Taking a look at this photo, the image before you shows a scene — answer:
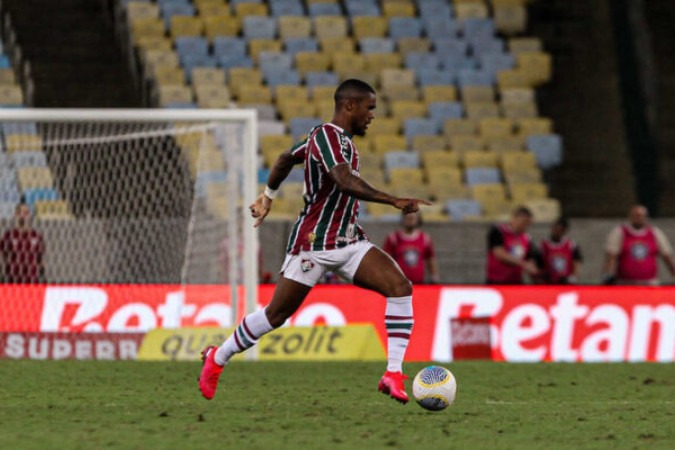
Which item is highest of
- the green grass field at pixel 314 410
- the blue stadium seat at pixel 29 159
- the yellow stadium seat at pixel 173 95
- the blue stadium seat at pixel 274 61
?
the blue stadium seat at pixel 274 61

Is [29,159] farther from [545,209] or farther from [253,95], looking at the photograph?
[545,209]

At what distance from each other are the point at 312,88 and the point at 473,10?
358 cm

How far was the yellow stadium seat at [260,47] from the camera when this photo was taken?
854 inches

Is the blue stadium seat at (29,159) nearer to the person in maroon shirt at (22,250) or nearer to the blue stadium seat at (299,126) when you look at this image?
the person in maroon shirt at (22,250)

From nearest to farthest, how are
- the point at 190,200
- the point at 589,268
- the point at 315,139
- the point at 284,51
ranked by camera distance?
1. the point at 315,139
2. the point at 190,200
3. the point at 589,268
4. the point at 284,51

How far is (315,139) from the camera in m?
8.31

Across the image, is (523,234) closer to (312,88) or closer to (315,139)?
(312,88)

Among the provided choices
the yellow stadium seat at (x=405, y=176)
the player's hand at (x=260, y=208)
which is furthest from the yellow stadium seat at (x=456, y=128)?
the player's hand at (x=260, y=208)

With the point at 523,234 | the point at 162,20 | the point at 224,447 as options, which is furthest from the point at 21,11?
the point at 224,447

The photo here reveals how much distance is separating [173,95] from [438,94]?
4.07 metres

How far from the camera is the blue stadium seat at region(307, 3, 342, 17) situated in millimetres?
22594


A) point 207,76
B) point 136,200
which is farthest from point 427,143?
point 136,200

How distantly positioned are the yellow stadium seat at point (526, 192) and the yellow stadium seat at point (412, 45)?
3.27m

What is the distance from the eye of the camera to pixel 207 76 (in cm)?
2083
